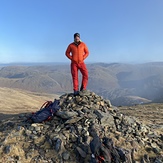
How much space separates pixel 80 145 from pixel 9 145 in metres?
2.71

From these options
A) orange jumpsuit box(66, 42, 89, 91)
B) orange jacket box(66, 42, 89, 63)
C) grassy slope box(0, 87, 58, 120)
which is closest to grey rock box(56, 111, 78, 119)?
orange jumpsuit box(66, 42, 89, 91)

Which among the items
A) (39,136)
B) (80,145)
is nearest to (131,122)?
(80,145)

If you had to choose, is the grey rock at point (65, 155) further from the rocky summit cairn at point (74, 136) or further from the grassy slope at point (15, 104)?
the grassy slope at point (15, 104)

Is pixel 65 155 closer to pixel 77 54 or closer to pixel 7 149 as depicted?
pixel 7 149

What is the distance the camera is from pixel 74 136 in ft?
32.1

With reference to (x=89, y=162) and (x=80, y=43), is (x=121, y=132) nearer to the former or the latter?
(x=89, y=162)

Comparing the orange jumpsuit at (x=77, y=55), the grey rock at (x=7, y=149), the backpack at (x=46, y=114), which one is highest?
the orange jumpsuit at (x=77, y=55)

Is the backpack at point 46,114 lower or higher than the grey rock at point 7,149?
higher

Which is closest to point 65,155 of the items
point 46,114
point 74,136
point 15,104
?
point 74,136

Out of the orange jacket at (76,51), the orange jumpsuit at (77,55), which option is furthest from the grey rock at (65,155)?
the orange jacket at (76,51)

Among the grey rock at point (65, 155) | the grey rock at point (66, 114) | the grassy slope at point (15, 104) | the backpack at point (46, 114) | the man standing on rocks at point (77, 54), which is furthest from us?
the grassy slope at point (15, 104)

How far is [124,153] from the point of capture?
29.8ft

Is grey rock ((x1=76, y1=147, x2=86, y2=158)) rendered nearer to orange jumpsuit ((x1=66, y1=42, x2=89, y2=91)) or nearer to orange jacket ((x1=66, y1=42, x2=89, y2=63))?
orange jumpsuit ((x1=66, y1=42, x2=89, y2=91))

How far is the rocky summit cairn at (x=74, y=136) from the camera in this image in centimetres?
904
